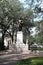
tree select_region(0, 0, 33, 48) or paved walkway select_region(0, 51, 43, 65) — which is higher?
tree select_region(0, 0, 33, 48)

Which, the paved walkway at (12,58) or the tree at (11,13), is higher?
the tree at (11,13)

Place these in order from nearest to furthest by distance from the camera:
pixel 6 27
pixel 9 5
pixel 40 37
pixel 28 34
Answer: pixel 9 5
pixel 6 27
pixel 28 34
pixel 40 37

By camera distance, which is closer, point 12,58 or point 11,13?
point 12,58

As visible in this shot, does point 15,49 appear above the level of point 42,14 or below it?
below

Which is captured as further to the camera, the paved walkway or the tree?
the tree

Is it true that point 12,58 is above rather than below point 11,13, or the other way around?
below

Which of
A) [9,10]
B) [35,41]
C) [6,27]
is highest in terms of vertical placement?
[9,10]

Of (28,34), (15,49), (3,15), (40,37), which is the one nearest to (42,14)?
(15,49)

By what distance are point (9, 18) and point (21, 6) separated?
101 inches

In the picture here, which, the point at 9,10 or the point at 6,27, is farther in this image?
the point at 6,27

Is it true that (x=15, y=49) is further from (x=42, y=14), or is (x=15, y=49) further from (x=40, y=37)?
(x=40, y=37)

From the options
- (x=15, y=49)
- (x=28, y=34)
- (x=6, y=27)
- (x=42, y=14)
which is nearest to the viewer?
(x=42, y=14)

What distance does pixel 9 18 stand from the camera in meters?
30.7

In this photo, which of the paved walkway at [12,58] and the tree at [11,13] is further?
the tree at [11,13]
